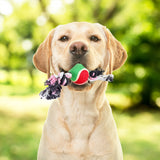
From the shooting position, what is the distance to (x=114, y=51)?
7.70 ft

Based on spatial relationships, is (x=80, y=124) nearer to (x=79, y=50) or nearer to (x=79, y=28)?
(x=79, y=50)

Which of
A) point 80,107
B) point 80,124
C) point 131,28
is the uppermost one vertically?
point 131,28

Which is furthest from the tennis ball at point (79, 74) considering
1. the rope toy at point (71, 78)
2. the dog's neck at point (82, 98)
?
the dog's neck at point (82, 98)

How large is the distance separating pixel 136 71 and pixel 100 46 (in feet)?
23.1

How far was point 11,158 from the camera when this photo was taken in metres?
5.20

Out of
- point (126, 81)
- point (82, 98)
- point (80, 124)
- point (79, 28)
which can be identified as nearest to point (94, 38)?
point (79, 28)

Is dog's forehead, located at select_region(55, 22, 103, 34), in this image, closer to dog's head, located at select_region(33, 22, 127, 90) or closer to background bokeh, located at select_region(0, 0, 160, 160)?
dog's head, located at select_region(33, 22, 127, 90)

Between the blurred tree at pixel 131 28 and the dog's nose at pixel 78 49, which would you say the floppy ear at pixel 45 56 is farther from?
the blurred tree at pixel 131 28

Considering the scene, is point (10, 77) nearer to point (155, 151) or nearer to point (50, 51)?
point (155, 151)

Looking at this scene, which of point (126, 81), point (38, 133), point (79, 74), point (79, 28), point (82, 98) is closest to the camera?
point (79, 74)

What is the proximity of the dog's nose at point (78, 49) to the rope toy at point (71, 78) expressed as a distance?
0.09m

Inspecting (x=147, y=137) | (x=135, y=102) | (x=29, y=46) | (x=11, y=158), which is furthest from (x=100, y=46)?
(x=29, y=46)

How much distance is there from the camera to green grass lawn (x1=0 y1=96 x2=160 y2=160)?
5598 millimetres

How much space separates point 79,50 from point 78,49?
1cm
